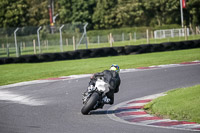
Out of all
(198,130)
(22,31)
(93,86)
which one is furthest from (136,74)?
(22,31)

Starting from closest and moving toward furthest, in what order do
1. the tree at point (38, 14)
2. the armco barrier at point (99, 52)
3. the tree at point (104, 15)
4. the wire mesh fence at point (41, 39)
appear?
the armco barrier at point (99, 52), the wire mesh fence at point (41, 39), the tree at point (104, 15), the tree at point (38, 14)

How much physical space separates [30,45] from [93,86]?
2246 centimetres

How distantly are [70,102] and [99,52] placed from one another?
54.0 feet

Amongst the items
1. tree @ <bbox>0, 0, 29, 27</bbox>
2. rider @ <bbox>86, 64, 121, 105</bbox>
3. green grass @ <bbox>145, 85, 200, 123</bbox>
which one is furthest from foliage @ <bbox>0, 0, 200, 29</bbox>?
rider @ <bbox>86, 64, 121, 105</bbox>

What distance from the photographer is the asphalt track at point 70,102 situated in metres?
7.91

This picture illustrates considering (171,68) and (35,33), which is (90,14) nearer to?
(35,33)

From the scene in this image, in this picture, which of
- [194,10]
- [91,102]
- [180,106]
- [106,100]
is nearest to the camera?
[91,102]

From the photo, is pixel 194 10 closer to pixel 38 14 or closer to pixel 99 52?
pixel 38 14

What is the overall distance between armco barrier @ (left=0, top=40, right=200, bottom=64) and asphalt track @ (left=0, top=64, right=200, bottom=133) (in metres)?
8.86

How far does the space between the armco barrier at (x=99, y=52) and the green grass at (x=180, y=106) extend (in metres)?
16.6

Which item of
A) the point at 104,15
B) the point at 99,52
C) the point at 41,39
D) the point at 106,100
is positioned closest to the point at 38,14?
the point at 104,15

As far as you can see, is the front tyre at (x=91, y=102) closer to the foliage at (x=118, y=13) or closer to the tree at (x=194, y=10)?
the foliage at (x=118, y=13)

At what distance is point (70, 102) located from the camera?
11.6 m

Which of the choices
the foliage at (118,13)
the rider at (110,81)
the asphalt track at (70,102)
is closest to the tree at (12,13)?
the foliage at (118,13)
